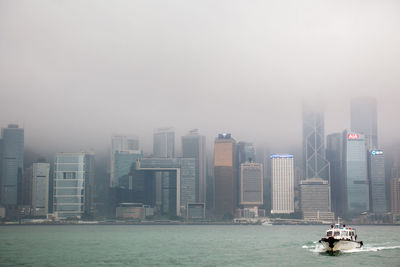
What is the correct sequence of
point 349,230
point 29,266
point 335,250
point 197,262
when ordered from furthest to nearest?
point 349,230 < point 335,250 < point 197,262 < point 29,266

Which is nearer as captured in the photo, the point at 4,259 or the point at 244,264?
the point at 244,264

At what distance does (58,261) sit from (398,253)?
50308 millimetres

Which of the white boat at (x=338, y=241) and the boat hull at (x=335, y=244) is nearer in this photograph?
the boat hull at (x=335, y=244)

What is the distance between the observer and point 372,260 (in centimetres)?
7750

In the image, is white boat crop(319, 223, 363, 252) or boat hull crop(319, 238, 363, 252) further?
white boat crop(319, 223, 363, 252)

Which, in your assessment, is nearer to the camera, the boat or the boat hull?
the boat hull

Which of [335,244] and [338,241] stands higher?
[338,241]

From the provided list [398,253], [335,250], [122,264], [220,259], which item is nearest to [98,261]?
[122,264]

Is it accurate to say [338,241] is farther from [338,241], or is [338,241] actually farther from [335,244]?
[335,244]

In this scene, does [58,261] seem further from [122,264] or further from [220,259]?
[220,259]

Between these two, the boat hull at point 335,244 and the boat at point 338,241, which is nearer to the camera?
the boat hull at point 335,244

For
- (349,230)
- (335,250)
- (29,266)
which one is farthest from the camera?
(349,230)

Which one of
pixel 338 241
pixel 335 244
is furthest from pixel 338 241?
pixel 335 244

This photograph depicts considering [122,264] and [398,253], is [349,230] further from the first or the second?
[122,264]
